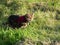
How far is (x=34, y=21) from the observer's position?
7.78 meters

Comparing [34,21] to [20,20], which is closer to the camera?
[20,20]

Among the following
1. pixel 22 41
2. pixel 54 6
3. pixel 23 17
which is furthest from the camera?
pixel 54 6

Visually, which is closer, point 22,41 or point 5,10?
point 22,41

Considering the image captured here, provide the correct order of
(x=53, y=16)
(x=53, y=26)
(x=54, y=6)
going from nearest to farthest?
(x=53, y=26)
(x=53, y=16)
(x=54, y=6)

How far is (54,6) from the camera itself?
883 centimetres

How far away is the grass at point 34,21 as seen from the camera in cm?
687

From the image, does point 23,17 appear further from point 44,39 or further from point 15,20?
point 44,39

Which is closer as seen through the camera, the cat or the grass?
the grass

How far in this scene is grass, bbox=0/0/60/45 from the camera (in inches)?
270

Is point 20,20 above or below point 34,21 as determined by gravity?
above

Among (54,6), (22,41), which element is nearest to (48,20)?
(54,6)

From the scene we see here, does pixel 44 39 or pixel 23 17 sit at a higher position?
pixel 23 17

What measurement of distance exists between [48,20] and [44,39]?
1133mm

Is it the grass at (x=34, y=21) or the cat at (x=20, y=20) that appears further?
the cat at (x=20, y=20)
